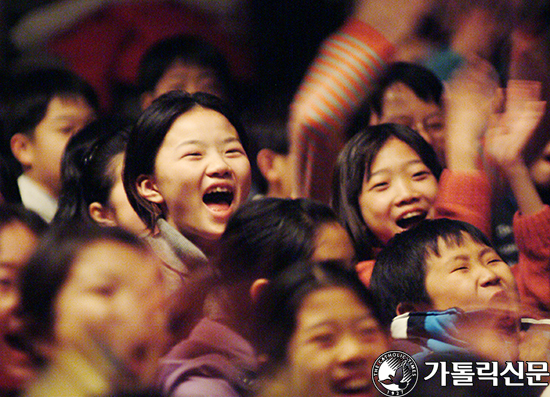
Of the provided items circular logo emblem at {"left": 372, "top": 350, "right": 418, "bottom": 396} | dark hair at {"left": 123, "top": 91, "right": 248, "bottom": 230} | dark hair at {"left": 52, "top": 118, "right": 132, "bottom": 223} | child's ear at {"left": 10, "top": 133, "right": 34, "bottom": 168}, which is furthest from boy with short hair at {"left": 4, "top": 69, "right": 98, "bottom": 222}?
circular logo emblem at {"left": 372, "top": 350, "right": 418, "bottom": 396}

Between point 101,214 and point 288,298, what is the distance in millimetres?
670

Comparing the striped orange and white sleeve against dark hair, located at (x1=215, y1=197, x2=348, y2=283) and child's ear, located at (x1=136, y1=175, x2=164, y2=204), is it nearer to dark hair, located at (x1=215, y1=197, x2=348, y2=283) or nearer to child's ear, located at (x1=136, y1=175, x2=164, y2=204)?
dark hair, located at (x1=215, y1=197, x2=348, y2=283)

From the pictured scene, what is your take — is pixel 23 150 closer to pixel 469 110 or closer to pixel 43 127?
pixel 43 127

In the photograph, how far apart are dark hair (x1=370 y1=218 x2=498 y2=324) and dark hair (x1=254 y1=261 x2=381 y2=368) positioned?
0.21 metres

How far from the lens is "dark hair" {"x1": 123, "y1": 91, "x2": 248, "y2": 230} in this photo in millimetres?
1588

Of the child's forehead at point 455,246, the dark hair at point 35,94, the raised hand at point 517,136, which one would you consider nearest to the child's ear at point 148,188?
the child's forehead at point 455,246

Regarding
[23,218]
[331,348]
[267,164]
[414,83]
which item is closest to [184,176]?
[23,218]

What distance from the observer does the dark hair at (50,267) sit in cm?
117

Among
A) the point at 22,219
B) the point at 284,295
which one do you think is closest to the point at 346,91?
the point at 284,295

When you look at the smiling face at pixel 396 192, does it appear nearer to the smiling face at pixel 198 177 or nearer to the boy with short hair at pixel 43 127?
the smiling face at pixel 198 177

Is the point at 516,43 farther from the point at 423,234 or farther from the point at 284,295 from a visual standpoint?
the point at 284,295

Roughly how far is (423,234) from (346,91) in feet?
1.28

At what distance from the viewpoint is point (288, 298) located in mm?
1245

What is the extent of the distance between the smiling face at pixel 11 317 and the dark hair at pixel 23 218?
0.05 meters
